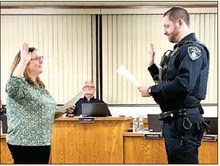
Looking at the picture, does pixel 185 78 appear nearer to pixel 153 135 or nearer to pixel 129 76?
pixel 129 76

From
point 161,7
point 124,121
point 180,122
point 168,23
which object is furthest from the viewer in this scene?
point 161,7

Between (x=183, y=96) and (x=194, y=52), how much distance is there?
0.27m

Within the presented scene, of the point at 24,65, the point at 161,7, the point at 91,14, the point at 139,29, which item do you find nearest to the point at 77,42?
the point at 91,14

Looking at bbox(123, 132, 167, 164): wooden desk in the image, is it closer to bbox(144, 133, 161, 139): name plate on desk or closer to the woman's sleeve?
bbox(144, 133, 161, 139): name plate on desk

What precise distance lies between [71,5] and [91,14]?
0.43m

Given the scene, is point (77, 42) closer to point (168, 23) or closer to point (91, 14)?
point (91, 14)

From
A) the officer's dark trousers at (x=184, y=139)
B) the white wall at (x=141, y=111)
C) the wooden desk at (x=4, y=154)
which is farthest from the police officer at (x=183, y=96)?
the white wall at (x=141, y=111)

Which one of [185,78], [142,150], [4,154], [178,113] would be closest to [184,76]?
[185,78]

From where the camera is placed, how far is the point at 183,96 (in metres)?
2.23

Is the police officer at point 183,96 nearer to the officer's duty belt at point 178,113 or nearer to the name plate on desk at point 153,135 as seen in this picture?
the officer's duty belt at point 178,113

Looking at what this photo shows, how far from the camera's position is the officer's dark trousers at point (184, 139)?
2.25 meters

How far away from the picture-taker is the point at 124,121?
4.60 meters

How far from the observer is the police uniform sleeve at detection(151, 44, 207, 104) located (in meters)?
2.18

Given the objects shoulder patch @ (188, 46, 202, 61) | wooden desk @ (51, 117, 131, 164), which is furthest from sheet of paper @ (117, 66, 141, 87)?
wooden desk @ (51, 117, 131, 164)
